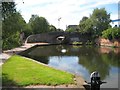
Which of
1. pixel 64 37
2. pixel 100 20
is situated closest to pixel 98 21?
pixel 100 20

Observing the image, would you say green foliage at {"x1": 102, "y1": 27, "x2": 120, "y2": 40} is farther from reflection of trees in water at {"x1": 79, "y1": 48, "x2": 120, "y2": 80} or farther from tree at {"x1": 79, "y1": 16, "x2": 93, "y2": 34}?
reflection of trees in water at {"x1": 79, "y1": 48, "x2": 120, "y2": 80}

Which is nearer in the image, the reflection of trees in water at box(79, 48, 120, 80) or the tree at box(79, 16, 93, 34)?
the reflection of trees in water at box(79, 48, 120, 80)

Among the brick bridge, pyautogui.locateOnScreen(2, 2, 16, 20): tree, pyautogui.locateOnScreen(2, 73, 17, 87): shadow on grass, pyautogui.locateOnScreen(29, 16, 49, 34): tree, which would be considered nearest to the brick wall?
the brick bridge

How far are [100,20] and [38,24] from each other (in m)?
21.7

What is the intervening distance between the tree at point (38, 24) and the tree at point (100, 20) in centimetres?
1829

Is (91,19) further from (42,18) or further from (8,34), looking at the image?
(8,34)

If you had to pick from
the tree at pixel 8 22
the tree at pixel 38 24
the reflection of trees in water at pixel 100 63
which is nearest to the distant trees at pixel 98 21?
the tree at pixel 38 24

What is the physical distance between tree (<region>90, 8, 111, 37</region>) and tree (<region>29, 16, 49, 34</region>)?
1829 centimetres

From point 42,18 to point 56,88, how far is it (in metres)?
75.2

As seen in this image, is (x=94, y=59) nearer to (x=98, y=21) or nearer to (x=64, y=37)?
(x=98, y=21)

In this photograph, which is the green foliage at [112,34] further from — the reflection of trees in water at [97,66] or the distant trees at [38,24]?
the reflection of trees in water at [97,66]

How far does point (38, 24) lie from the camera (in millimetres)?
86062

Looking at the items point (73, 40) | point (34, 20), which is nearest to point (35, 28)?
point (34, 20)

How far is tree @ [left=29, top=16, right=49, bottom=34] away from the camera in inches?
3378
